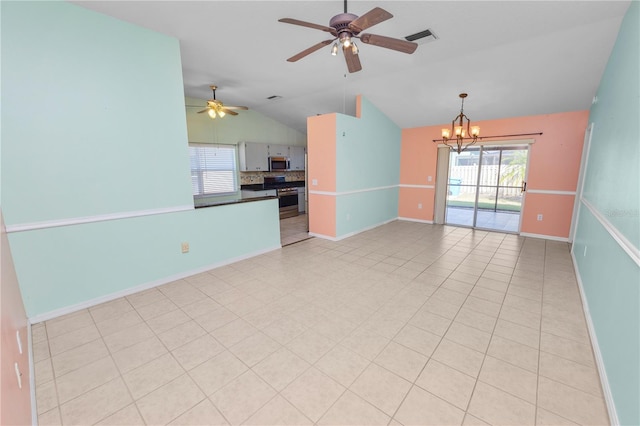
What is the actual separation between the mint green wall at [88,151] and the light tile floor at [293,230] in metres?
2.01

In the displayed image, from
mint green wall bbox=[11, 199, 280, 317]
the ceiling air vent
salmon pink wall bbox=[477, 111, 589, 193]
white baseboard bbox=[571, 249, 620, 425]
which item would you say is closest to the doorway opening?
salmon pink wall bbox=[477, 111, 589, 193]

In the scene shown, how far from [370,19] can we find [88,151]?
2.89 metres

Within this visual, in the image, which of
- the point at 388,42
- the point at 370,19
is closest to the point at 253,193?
the point at 388,42

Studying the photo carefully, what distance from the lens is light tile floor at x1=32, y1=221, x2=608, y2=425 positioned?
1.64 meters

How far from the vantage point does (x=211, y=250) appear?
376 cm

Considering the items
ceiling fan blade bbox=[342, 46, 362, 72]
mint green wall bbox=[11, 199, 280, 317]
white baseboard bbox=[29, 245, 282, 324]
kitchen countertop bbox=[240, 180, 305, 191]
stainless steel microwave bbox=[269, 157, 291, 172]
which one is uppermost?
ceiling fan blade bbox=[342, 46, 362, 72]

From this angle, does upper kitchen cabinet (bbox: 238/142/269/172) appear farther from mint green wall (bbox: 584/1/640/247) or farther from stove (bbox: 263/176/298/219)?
mint green wall (bbox: 584/1/640/247)

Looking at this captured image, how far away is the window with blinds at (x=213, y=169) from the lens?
6.04m

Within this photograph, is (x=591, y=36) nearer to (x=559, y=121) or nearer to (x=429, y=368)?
(x=559, y=121)

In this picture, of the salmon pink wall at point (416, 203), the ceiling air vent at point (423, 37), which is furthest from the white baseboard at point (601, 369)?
the salmon pink wall at point (416, 203)

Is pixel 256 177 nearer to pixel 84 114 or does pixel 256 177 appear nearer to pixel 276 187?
pixel 276 187

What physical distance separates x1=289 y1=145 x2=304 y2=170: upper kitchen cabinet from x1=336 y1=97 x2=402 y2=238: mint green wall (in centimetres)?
265

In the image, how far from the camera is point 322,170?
16.9 feet

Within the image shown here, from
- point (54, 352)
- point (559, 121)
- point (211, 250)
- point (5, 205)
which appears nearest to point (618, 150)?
point (559, 121)
